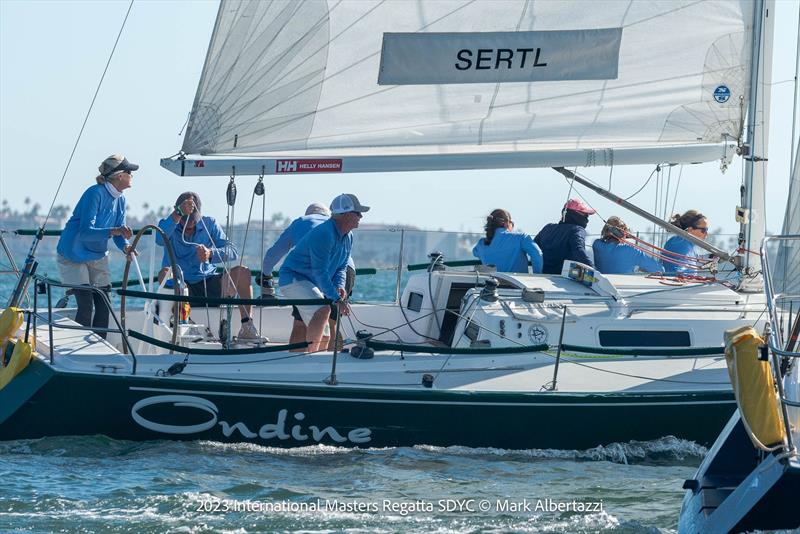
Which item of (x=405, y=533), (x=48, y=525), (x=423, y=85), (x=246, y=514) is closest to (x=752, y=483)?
(x=405, y=533)

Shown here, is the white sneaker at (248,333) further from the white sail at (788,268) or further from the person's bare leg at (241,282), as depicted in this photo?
the white sail at (788,268)

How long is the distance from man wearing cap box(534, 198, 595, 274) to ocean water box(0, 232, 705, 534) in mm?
2182

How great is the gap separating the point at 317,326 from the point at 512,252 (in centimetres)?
211

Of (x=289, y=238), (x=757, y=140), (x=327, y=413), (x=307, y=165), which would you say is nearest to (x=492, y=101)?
(x=307, y=165)

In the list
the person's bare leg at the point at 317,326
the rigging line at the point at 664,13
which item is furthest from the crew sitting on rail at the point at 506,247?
the person's bare leg at the point at 317,326

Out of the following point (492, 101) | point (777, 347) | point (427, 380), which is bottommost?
point (427, 380)

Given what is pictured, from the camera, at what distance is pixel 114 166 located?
370 inches

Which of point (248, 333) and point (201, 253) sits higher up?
point (201, 253)

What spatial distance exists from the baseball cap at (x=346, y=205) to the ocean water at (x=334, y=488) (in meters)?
1.71

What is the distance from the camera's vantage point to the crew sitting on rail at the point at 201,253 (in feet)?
31.6

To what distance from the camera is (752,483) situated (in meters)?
6.11

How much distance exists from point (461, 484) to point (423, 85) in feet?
10.6

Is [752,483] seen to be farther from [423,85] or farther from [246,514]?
[423,85]

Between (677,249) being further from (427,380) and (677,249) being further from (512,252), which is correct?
(427,380)
